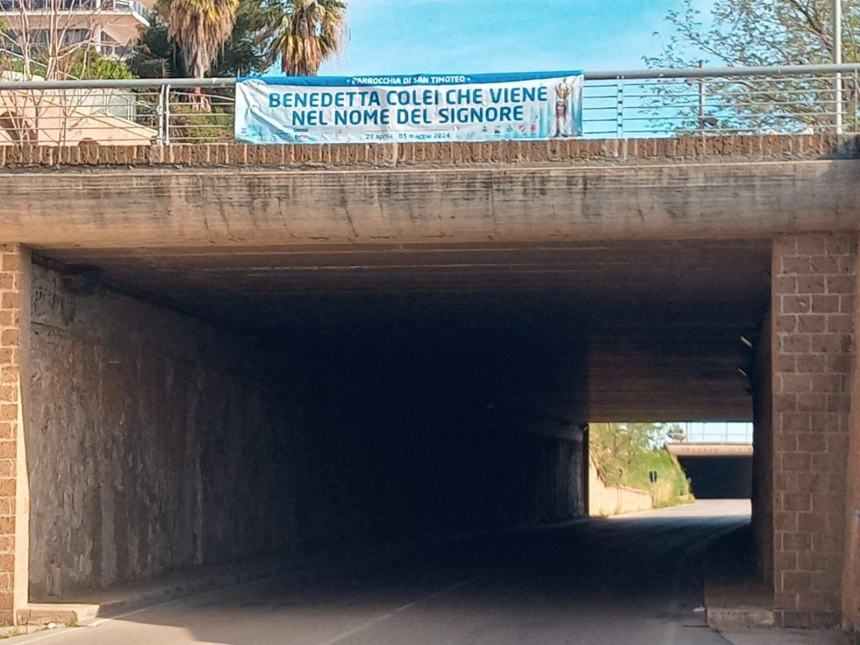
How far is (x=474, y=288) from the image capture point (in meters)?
20.5

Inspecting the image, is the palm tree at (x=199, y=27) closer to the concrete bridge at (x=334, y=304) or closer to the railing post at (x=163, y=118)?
the concrete bridge at (x=334, y=304)

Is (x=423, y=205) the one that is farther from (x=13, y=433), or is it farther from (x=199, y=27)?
(x=199, y=27)

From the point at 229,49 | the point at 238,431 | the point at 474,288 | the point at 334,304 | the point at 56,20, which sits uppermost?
the point at 229,49

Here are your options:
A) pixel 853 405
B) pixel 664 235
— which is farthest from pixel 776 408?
pixel 664 235

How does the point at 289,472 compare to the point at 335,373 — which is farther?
the point at 335,373

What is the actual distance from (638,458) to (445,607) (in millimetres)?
64334

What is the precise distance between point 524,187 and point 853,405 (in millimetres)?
4515

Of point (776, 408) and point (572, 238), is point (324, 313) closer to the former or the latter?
point (572, 238)

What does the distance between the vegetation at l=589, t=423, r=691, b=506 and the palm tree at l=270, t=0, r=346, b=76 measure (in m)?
32.3

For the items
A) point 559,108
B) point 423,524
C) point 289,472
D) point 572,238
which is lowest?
point 423,524

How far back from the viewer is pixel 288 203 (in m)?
16.1

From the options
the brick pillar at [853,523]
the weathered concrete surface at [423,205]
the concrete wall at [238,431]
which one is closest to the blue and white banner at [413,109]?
the weathered concrete surface at [423,205]

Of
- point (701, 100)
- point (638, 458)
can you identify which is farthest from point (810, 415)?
point (638, 458)

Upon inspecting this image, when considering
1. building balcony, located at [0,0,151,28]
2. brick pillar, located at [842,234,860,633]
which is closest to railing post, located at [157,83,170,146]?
brick pillar, located at [842,234,860,633]
